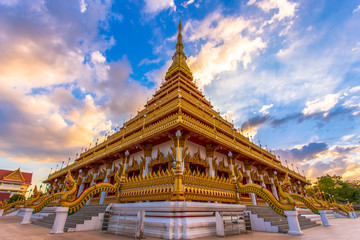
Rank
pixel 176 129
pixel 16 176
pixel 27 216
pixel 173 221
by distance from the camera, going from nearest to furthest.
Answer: pixel 173 221 < pixel 176 129 < pixel 27 216 < pixel 16 176

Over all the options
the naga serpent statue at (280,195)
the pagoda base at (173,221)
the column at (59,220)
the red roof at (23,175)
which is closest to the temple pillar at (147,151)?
the pagoda base at (173,221)

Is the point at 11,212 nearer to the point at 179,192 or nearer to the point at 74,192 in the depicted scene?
the point at 74,192

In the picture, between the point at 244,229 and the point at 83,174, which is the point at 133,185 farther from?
the point at 83,174

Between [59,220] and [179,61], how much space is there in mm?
26624

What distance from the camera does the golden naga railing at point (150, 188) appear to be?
24.6 ft

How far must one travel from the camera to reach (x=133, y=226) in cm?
710

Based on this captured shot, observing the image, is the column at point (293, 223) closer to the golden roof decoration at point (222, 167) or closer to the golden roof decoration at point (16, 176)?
the golden roof decoration at point (222, 167)

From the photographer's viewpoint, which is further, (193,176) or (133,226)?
(193,176)

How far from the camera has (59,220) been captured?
780cm

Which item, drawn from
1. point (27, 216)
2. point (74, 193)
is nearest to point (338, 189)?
point (74, 193)

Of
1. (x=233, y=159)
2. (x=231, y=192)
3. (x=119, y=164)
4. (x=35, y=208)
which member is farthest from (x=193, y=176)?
(x=35, y=208)

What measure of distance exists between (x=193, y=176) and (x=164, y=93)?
15.6 m

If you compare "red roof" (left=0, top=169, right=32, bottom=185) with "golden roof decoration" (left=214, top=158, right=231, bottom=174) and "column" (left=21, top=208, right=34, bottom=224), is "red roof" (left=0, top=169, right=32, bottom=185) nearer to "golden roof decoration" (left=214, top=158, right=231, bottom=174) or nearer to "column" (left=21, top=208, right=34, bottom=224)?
"column" (left=21, top=208, right=34, bottom=224)

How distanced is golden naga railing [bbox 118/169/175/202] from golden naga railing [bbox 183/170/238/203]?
2.40ft
